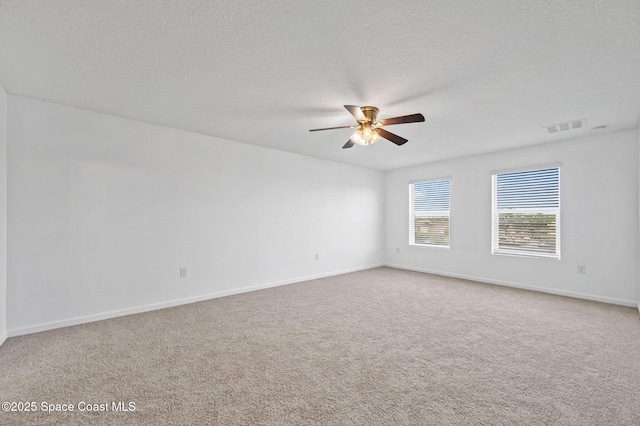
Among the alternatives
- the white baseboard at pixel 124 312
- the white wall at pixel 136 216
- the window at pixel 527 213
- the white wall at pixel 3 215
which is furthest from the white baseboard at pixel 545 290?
the white wall at pixel 3 215

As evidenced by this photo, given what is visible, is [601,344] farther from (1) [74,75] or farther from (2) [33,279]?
(2) [33,279]

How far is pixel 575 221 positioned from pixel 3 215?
7.14 metres

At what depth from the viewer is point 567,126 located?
373 centimetres

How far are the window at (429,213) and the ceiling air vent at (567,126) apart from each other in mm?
2101

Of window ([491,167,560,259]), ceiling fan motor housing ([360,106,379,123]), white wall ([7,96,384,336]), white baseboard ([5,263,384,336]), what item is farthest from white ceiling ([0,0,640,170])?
white baseboard ([5,263,384,336])

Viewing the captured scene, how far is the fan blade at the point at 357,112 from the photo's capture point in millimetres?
2631

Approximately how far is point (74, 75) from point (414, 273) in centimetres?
604

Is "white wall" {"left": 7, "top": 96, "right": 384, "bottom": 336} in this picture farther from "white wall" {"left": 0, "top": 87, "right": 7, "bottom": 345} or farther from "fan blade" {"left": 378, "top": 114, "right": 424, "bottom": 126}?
"fan blade" {"left": 378, "top": 114, "right": 424, "bottom": 126}

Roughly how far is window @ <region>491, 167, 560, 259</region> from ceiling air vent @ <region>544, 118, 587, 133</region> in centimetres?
88

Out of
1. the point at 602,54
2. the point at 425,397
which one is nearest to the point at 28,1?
the point at 425,397

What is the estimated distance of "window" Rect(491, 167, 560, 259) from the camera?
14.9ft

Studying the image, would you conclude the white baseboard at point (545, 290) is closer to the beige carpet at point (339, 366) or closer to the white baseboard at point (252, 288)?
the beige carpet at point (339, 366)

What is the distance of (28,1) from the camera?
5.38 feet

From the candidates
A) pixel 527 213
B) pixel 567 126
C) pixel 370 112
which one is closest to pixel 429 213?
pixel 527 213
